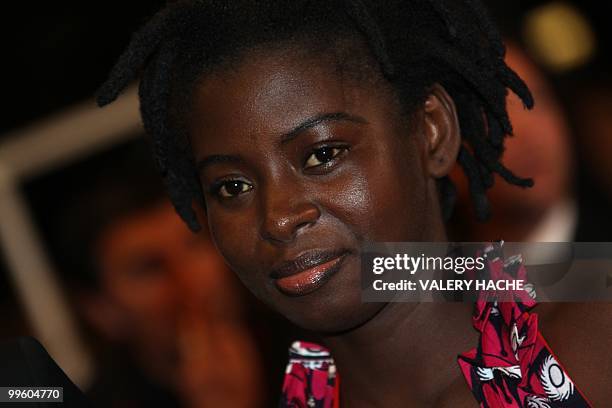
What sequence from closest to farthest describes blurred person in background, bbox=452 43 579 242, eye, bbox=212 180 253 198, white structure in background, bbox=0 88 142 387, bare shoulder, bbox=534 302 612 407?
bare shoulder, bbox=534 302 612 407 → eye, bbox=212 180 253 198 → blurred person in background, bbox=452 43 579 242 → white structure in background, bbox=0 88 142 387

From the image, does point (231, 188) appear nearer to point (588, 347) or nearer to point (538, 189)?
point (588, 347)

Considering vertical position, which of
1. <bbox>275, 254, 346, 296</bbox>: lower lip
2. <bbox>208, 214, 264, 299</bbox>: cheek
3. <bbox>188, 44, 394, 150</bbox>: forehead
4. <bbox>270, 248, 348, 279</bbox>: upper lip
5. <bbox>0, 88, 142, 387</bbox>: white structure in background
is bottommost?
<bbox>275, 254, 346, 296</bbox>: lower lip

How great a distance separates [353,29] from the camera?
1510 mm

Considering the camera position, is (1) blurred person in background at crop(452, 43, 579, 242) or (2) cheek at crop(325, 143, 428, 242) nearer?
(2) cheek at crop(325, 143, 428, 242)

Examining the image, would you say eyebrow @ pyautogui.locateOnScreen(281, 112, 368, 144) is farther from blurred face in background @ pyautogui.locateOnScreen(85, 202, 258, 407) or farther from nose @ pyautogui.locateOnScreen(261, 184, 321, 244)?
blurred face in background @ pyautogui.locateOnScreen(85, 202, 258, 407)

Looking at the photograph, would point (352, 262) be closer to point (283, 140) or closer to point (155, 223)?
point (283, 140)

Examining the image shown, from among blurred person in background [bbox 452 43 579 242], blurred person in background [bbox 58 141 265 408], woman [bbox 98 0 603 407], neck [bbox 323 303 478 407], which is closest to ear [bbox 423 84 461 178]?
woman [bbox 98 0 603 407]

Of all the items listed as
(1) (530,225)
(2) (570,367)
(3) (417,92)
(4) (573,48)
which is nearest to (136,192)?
(1) (530,225)

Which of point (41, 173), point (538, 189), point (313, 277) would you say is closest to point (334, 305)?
point (313, 277)

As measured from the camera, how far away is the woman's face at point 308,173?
55.8 inches

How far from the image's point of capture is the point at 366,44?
59.5 inches

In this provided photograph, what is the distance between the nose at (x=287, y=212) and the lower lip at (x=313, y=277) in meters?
0.06

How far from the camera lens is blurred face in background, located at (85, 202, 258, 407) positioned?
10.9ft

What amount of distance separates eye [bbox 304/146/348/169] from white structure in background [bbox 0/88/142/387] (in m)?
2.38
